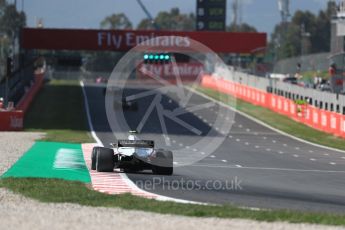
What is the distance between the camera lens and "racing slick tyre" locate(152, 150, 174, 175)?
25.7m

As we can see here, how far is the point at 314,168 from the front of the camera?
31.8m

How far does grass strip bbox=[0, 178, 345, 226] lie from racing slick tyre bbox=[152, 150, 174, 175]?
4.70 metres

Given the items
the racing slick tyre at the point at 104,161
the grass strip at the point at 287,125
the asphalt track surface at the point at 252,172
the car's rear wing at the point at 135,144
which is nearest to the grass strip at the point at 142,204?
the asphalt track surface at the point at 252,172

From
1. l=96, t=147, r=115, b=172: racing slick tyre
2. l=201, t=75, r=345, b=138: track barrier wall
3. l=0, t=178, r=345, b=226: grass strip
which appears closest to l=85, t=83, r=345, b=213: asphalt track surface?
l=96, t=147, r=115, b=172: racing slick tyre

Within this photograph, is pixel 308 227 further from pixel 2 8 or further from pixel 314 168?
pixel 2 8

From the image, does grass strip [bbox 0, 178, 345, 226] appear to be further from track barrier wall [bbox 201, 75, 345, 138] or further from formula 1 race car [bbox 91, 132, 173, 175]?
track barrier wall [bbox 201, 75, 345, 138]

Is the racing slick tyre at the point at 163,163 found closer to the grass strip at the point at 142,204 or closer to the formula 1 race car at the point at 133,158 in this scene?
the formula 1 race car at the point at 133,158

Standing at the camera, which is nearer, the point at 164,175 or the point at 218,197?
the point at 218,197

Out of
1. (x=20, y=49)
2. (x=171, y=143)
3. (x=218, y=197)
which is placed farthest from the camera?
(x=20, y=49)

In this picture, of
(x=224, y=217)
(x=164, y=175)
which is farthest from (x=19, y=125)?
(x=224, y=217)

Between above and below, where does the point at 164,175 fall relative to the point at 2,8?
below

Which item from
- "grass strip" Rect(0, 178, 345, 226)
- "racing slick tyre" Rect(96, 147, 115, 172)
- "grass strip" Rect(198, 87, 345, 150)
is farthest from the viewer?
"grass strip" Rect(198, 87, 345, 150)

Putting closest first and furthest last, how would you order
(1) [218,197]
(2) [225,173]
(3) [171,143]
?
(1) [218,197]
(2) [225,173]
(3) [171,143]

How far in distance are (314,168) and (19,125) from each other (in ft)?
71.1
